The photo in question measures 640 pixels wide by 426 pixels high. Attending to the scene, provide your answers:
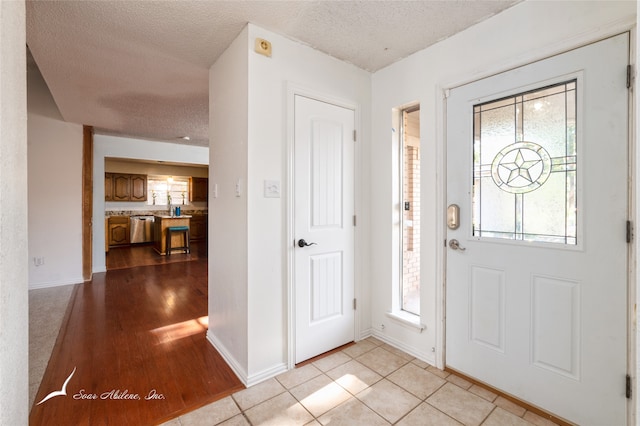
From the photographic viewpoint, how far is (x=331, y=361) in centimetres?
225

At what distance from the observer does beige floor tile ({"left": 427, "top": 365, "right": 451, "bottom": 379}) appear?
2054 mm

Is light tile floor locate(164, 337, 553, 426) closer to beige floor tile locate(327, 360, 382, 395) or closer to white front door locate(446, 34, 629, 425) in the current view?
beige floor tile locate(327, 360, 382, 395)

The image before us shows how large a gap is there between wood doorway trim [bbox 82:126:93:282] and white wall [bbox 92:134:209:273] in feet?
1.81

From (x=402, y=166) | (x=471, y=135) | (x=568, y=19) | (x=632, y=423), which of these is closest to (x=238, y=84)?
(x=402, y=166)

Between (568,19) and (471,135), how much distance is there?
0.75 meters

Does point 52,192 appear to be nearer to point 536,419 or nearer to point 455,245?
point 455,245

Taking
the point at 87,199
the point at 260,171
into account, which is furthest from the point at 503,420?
the point at 87,199

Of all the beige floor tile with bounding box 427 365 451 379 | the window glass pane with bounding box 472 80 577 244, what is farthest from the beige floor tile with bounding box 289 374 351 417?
the window glass pane with bounding box 472 80 577 244

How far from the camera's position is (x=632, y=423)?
1.36 m

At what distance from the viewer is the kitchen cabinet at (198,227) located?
852 cm

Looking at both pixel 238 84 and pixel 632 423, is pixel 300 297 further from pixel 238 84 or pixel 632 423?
pixel 632 423

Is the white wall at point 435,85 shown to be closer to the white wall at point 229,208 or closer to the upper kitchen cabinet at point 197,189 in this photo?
the white wall at point 229,208

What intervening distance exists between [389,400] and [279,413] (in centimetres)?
70

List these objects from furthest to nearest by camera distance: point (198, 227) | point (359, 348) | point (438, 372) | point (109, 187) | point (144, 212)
Result: point (198, 227), point (144, 212), point (109, 187), point (359, 348), point (438, 372)
